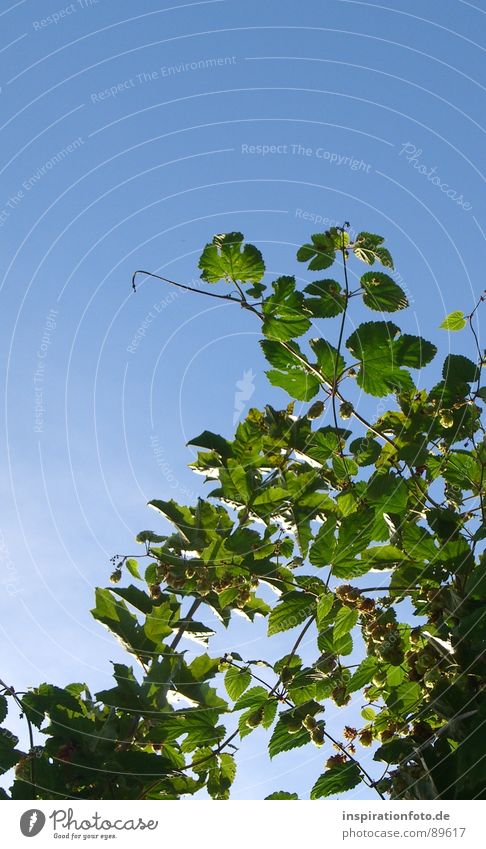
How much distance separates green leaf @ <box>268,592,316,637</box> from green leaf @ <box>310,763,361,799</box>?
2.00 ft

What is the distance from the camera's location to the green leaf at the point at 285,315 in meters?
3.59

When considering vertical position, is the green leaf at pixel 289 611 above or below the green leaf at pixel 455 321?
below

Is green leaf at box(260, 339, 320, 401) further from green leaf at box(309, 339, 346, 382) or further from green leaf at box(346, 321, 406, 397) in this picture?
green leaf at box(346, 321, 406, 397)

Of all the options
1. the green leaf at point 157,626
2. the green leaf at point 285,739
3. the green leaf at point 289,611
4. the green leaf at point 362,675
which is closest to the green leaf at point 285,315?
the green leaf at point 289,611

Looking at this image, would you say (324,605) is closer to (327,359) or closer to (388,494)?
(388,494)

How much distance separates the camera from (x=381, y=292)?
354cm

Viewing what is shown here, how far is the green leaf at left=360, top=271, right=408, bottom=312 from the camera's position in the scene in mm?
3529

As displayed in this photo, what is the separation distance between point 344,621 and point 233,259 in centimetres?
187

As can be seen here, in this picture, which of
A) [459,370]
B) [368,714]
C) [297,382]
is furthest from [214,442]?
[368,714]

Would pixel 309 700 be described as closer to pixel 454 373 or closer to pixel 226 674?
pixel 226 674

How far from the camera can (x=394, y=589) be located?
315cm

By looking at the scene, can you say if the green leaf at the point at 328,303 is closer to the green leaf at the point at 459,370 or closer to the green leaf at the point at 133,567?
the green leaf at the point at 459,370

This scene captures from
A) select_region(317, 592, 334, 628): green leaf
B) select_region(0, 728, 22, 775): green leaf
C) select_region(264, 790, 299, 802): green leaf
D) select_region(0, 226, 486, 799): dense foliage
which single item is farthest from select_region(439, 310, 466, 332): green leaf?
select_region(0, 728, 22, 775): green leaf

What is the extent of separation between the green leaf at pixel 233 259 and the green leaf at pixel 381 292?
54 centimetres
